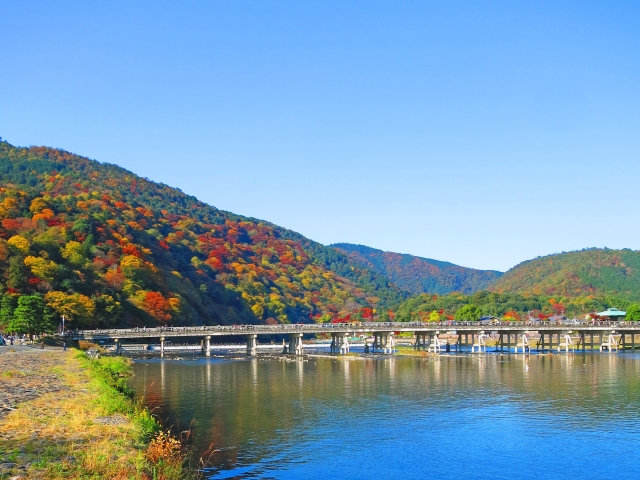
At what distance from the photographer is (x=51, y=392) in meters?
31.0

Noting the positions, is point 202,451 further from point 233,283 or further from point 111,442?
point 233,283

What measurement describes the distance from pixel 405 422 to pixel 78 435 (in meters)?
17.4

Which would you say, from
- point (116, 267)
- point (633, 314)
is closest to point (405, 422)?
point (116, 267)

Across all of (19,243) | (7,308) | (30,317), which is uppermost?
(19,243)

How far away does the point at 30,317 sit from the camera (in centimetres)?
7238

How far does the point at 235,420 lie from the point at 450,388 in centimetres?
2033

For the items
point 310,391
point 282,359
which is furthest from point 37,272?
point 310,391

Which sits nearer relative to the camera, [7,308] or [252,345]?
[7,308]

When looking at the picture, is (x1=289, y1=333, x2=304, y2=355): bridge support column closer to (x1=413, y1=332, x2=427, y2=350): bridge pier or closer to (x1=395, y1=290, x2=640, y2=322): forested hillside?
(x1=413, y1=332, x2=427, y2=350): bridge pier

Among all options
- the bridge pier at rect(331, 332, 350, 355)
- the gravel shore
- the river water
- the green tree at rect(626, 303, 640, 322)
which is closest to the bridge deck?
the bridge pier at rect(331, 332, 350, 355)

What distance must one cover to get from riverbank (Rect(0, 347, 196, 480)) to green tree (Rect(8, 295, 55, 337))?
3855 centimetres

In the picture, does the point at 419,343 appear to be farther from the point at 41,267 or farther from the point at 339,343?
the point at 41,267

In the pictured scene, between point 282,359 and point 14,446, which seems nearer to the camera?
point 14,446

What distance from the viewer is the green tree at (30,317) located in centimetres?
7194
